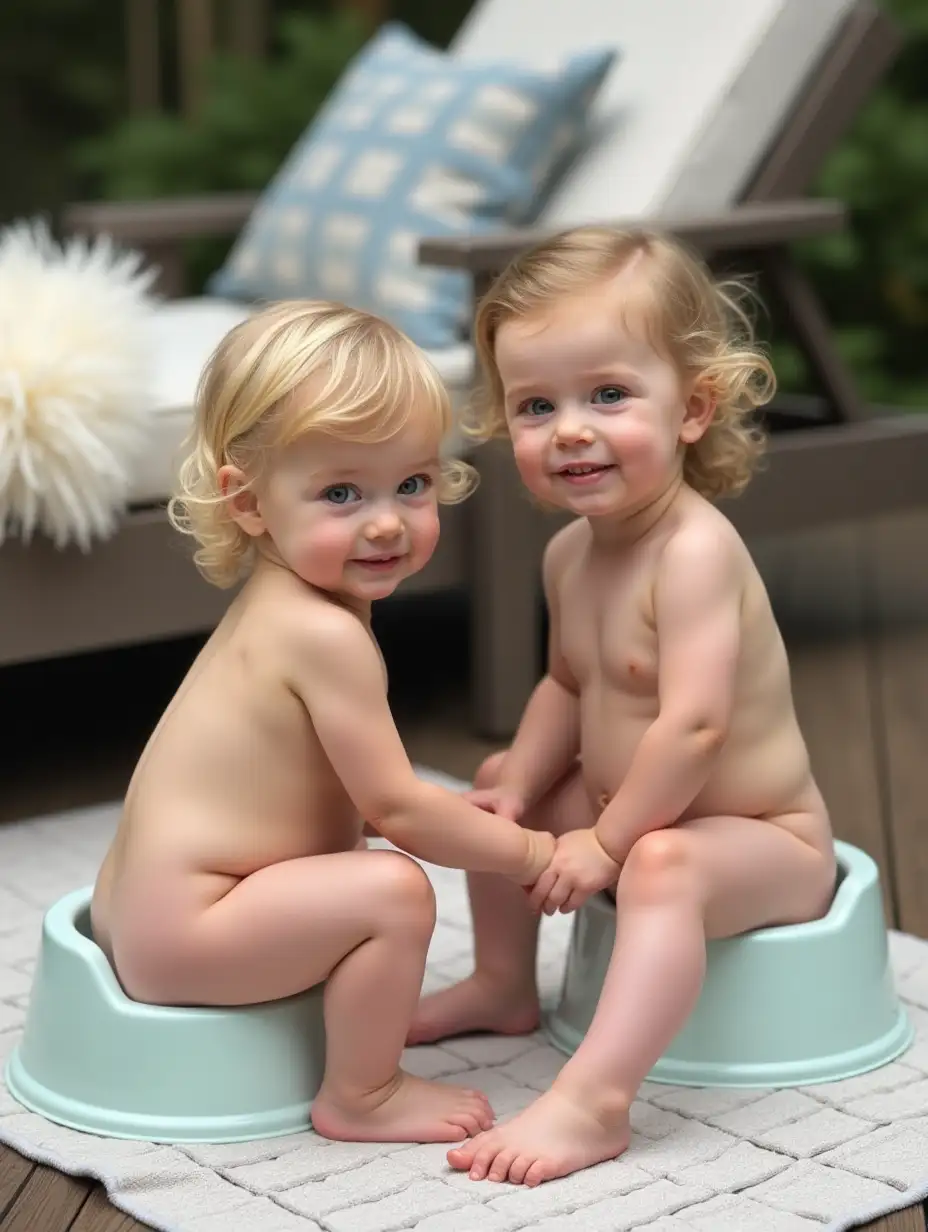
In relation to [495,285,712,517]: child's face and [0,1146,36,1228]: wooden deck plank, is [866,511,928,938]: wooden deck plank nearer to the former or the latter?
[495,285,712,517]: child's face

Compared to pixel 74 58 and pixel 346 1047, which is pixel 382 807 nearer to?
pixel 346 1047

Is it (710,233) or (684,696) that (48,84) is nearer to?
(710,233)

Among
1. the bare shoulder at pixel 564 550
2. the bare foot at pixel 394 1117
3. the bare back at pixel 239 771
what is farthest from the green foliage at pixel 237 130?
the bare foot at pixel 394 1117

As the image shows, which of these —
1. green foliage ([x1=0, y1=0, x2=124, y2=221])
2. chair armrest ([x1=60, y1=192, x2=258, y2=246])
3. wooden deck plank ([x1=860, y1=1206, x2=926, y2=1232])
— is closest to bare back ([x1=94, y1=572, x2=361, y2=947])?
wooden deck plank ([x1=860, y1=1206, x2=926, y2=1232])

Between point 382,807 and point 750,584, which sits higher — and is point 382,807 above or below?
below

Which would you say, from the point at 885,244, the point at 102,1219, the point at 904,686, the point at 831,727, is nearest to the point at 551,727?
the point at 102,1219

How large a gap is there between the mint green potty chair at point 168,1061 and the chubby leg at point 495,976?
0.62 ft

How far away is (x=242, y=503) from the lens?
1.37 metres

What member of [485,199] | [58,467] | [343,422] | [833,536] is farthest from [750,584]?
[833,536]

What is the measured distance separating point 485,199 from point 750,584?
1.28 m

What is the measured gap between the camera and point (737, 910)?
141 cm

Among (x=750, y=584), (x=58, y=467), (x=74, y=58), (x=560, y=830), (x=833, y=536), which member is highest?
(x=750, y=584)

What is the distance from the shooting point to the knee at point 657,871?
1.35 meters

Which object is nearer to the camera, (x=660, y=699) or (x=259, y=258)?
(x=660, y=699)
